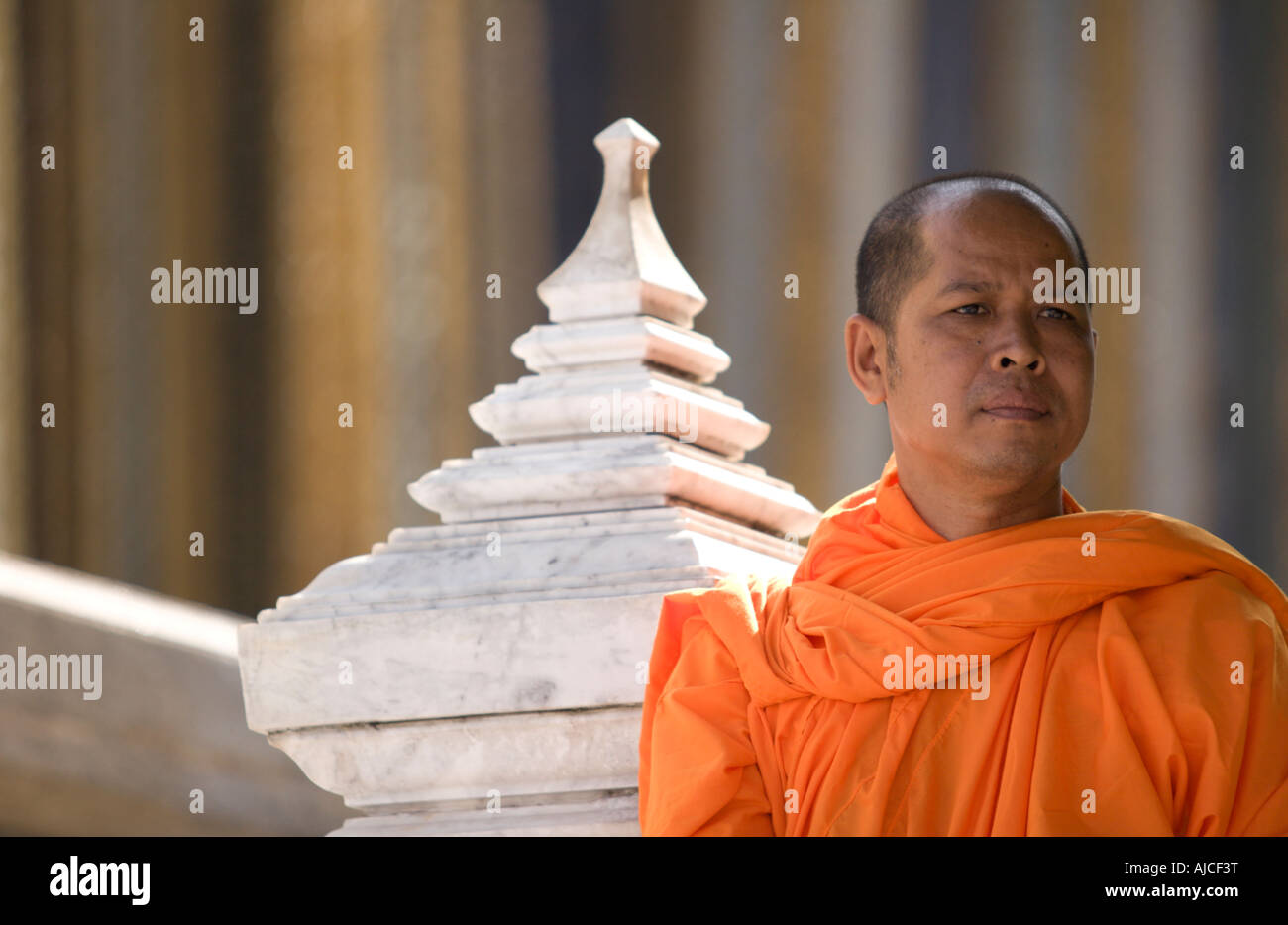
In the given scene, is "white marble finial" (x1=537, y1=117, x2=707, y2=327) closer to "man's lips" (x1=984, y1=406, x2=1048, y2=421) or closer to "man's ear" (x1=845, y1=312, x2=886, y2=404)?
"man's ear" (x1=845, y1=312, x2=886, y2=404)

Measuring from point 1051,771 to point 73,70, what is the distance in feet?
19.1

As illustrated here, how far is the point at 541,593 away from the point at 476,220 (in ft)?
15.5

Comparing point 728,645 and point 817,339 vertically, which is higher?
point 817,339

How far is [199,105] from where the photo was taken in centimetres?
663

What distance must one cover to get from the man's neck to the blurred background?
4.24 meters

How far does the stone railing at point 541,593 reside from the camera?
2166mm

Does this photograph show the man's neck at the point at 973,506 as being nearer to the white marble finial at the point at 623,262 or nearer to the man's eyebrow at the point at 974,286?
the man's eyebrow at the point at 974,286

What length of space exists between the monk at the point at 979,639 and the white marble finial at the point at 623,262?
0.56 m

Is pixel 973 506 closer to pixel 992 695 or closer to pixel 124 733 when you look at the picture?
pixel 992 695

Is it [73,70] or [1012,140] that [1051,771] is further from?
[73,70]

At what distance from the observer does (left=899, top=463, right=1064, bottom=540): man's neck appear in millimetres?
1948

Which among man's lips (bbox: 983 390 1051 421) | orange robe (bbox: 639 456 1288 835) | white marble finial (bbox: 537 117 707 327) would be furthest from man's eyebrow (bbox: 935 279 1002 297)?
white marble finial (bbox: 537 117 707 327)
